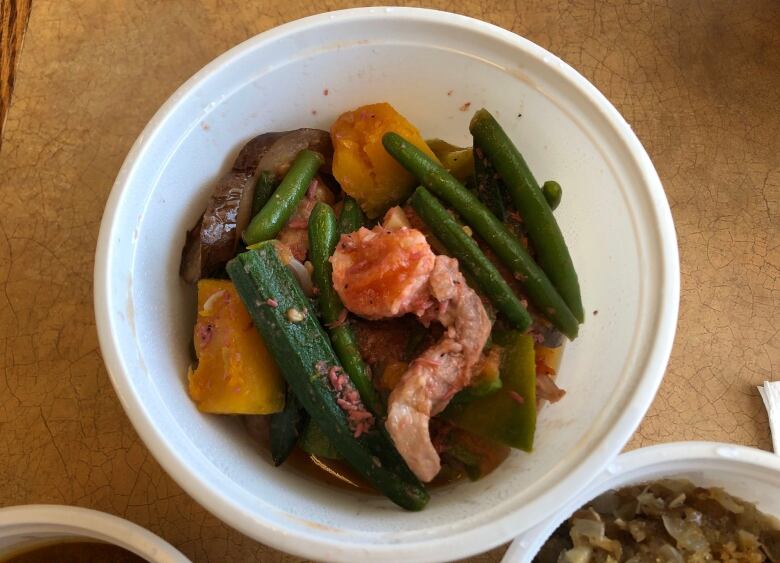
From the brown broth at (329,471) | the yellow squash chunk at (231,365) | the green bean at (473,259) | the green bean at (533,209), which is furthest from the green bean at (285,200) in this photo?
the brown broth at (329,471)

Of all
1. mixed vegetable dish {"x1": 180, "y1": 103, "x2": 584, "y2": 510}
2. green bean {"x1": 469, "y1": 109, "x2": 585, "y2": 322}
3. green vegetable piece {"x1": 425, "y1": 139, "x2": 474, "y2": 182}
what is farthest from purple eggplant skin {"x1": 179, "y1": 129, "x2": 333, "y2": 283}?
green bean {"x1": 469, "y1": 109, "x2": 585, "y2": 322}

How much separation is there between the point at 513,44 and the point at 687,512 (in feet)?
3.56

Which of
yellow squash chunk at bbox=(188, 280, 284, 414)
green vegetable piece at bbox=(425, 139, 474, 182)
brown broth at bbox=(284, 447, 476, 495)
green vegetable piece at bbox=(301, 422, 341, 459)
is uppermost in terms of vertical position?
green vegetable piece at bbox=(425, 139, 474, 182)

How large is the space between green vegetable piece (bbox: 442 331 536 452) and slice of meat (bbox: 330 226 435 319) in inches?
7.6

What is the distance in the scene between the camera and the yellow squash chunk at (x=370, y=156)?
4.55 ft

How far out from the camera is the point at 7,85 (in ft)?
5.69

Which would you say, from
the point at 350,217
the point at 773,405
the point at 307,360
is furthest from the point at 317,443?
the point at 773,405

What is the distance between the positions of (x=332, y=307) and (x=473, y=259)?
0.29 meters

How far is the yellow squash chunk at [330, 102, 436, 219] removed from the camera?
1.39 metres

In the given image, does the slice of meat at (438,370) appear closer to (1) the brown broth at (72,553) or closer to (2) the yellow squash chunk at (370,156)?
(2) the yellow squash chunk at (370,156)

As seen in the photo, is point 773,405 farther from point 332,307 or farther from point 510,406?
point 332,307

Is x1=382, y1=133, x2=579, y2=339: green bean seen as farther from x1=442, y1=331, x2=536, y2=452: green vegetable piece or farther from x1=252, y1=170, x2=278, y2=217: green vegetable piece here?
x1=252, y1=170, x2=278, y2=217: green vegetable piece

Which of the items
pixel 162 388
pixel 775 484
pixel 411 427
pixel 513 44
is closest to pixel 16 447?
pixel 162 388

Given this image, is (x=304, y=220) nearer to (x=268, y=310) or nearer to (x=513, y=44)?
(x=268, y=310)
